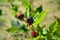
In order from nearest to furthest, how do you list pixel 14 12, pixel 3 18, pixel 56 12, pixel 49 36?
pixel 49 36
pixel 14 12
pixel 3 18
pixel 56 12

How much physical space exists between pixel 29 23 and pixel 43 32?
6cm

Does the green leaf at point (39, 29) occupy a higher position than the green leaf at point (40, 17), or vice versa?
the green leaf at point (40, 17)

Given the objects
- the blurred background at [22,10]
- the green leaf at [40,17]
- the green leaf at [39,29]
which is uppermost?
the green leaf at [40,17]

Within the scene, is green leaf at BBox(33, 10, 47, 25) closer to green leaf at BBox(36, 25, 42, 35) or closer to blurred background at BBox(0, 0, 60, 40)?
green leaf at BBox(36, 25, 42, 35)

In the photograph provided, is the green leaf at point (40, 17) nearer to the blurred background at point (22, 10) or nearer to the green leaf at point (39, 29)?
the green leaf at point (39, 29)

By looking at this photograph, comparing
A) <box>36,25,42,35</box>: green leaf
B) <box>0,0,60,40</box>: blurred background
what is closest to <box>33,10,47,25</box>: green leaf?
<box>36,25,42,35</box>: green leaf

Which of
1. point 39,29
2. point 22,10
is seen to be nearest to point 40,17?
point 39,29

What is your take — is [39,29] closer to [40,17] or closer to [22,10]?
[40,17]

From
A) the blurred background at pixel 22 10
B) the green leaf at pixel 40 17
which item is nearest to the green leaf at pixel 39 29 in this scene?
the green leaf at pixel 40 17

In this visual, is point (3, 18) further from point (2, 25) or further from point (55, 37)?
point (55, 37)

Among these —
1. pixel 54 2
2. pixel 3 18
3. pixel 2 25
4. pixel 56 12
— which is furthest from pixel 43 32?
pixel 54 2

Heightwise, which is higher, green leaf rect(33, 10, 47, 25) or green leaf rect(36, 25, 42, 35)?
green leaf rect(33, 10, 47, 25)

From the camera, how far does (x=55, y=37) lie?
2.22ft

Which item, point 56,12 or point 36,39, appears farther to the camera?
point 56,12
